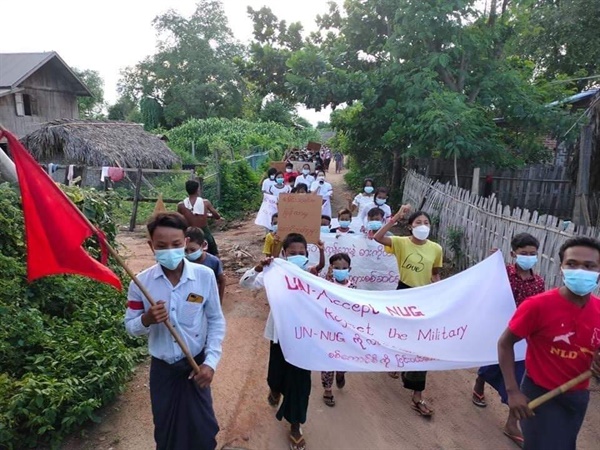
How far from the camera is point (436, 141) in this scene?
10078mm

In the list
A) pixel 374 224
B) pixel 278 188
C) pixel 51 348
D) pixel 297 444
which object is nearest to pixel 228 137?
pixel 278 188

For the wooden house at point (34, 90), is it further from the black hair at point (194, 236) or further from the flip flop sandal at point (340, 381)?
the flip flop sandal at point (340, 381)

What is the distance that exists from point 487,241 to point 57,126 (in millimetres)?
17109

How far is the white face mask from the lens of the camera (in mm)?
4324

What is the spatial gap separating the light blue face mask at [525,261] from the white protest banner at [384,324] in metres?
0.14

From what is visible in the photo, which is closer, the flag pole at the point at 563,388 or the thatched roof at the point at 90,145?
the flag pole at the point at 563,388

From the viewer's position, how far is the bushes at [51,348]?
3.44 meters

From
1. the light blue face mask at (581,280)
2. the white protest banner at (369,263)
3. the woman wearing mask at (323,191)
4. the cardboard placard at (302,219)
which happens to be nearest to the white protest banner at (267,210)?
the woman wearing mask at (323,191)

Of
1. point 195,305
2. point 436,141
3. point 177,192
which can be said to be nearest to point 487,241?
point 436,141

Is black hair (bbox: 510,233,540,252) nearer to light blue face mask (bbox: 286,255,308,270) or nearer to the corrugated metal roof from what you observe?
light blue face mask (bbox: 286,255,308,270)

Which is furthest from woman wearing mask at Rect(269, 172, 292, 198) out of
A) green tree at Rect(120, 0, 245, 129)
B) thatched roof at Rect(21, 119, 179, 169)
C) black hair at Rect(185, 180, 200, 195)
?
green tree at Rect(120, 0, 245, 129)

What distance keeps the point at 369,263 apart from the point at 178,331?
376cm

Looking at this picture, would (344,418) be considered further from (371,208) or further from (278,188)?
(278,188)

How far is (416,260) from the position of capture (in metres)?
4.32
